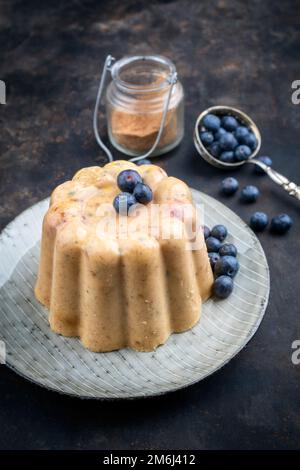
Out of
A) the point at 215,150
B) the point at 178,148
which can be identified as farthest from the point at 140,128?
the point at 215,150

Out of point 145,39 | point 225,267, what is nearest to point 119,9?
point 145,39

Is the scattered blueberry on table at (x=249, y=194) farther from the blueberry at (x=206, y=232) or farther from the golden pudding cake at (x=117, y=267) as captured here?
the golden pudding cake at (x=117, y=267)

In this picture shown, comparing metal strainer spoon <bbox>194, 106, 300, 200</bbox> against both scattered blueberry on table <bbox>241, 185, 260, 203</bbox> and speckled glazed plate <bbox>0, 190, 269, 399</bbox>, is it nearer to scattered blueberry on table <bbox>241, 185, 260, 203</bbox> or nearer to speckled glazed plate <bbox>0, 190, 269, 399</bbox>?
scattered blueberry on table <bbox>241, 185, 260, 203</bbox>

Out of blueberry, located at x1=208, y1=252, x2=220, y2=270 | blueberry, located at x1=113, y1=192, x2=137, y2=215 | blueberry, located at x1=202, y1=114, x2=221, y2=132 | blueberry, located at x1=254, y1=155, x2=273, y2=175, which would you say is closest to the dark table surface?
blueberry, located at x1=254, y1=155, x2=273, y2=175

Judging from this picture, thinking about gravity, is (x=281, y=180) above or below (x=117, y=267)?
below

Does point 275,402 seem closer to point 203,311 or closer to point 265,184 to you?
point 203,311

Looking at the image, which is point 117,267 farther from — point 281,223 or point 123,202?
point 281,223
